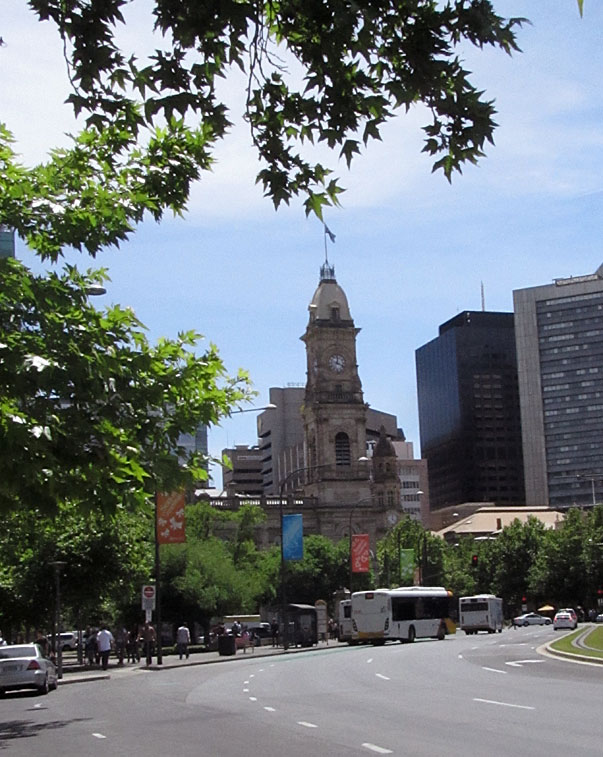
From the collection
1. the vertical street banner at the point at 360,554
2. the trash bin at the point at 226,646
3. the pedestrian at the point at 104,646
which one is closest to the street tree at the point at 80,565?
the pedestrian at the point at 104,646

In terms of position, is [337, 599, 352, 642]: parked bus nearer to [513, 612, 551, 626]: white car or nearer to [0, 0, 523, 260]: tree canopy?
[513, 612, 551, 626]: white car

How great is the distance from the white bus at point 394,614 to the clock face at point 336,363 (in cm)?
6900

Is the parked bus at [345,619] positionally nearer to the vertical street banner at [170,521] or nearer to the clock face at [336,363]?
the vertical street banner at [170,521]

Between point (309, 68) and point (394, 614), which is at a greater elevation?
point (309, 68)

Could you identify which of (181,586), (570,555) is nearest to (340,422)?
(570,555)

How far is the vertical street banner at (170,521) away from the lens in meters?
39.2

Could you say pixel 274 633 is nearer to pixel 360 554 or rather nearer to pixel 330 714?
pixel 360 554

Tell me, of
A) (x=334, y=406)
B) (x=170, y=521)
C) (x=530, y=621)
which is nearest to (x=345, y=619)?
(x=170, y=521)

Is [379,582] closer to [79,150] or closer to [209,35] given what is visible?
[79,150]

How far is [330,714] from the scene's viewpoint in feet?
62.5

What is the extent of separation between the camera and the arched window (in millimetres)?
131500

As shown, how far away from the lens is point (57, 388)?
1267cm

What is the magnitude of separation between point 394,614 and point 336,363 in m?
73.5

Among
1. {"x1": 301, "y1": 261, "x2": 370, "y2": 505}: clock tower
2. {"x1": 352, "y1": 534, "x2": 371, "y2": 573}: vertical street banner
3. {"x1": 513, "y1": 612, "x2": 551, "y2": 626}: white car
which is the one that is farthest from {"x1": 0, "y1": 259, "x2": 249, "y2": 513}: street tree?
{"x1": 301, "y1": 261, "x2": 370, "y2": 505}: clock tower
